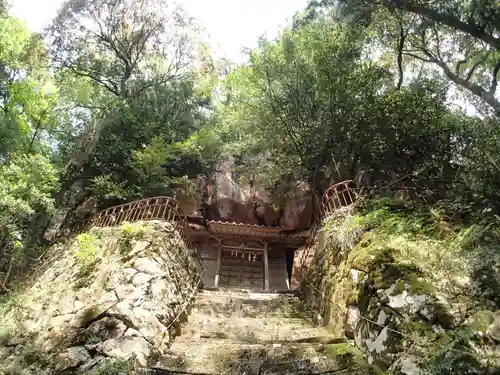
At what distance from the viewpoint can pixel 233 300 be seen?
905cm

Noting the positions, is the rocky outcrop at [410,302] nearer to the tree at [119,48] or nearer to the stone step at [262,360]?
the stone step at [262,360]

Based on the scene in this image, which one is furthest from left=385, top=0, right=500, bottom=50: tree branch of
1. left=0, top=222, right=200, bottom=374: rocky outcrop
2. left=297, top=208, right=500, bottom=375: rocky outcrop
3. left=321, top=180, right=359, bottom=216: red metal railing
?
left=0, top=222, right=200, bottom=374: rocky outcrop

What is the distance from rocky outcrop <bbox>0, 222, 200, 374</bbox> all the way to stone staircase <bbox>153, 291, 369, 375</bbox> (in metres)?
0.42

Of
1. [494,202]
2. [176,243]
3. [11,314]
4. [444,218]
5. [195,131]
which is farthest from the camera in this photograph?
[195,131]

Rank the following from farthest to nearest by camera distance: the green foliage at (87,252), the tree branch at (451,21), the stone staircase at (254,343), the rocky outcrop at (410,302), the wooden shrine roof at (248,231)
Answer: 1. the wooden shrine roof at (248,231)
2. the tree branch at (451,21)
3. the green foliage at (87,252)
4. the stone staircase at (254,343)
5. the rocky outcrop at (410,302)

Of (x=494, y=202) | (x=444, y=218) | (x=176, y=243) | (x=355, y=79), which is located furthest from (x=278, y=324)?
(x=355, y=79)

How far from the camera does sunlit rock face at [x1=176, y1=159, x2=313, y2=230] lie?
15391 mm

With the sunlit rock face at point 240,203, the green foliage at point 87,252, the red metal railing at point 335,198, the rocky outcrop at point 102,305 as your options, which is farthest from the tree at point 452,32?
the green foliage at point 87,252

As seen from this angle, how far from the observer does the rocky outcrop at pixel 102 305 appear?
5660 millimetres

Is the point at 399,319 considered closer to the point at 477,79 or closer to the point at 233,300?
the point at 233,300

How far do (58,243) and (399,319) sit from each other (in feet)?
30.3

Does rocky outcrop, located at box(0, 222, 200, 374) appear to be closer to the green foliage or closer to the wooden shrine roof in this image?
the green foliage

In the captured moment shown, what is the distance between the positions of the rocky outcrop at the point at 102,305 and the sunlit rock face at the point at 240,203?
655 cm

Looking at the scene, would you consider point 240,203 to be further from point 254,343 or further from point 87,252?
point 254,343
